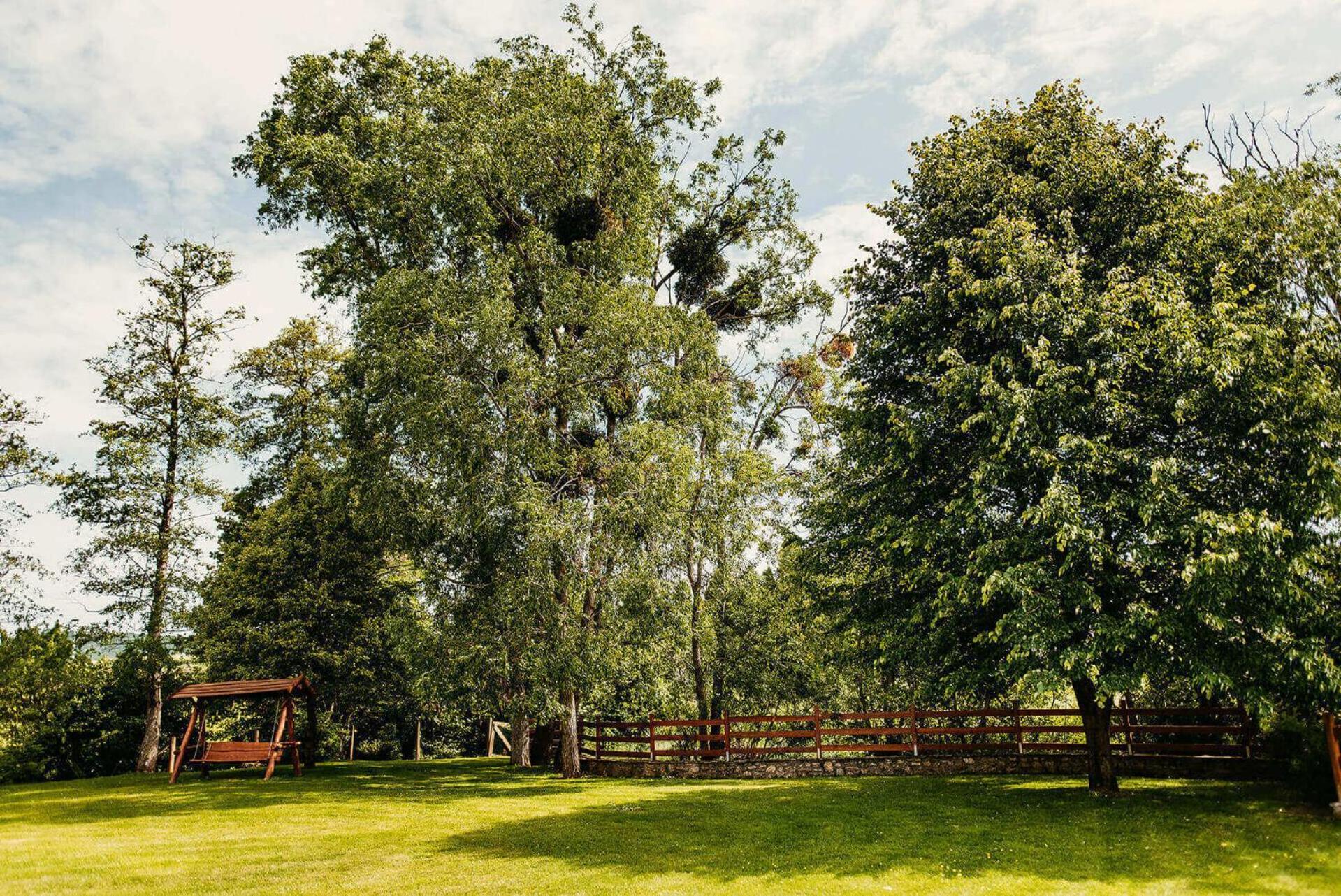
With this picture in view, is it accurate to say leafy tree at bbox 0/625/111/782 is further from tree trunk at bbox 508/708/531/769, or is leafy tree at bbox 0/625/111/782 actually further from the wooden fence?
the wooden fence

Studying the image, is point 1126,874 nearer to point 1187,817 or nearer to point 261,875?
point 1187,817

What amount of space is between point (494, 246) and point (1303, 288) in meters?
18.9

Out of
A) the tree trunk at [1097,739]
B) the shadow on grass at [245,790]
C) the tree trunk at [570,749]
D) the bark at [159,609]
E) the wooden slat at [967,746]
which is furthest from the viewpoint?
the bark at [159,609]

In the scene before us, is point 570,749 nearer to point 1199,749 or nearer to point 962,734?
point 962,734

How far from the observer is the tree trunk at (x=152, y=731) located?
25.7 m

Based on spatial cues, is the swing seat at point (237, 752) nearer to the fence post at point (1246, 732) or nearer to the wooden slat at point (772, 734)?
the wooden slat at point (772, 734)

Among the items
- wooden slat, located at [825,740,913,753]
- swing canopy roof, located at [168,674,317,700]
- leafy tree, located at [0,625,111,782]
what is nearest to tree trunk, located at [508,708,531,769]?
swing canopy roof, located at [168,674,317,700]

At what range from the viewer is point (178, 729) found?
1123 inches

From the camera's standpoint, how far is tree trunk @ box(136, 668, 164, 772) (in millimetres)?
25656

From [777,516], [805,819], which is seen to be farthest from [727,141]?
[805,819]

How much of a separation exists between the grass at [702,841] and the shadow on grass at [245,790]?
155 mm

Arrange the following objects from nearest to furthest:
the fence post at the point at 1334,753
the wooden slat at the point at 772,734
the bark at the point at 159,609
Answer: the fence post at the point at 1334,753, the wooden slat at the point at 772,734, the bark at the point at 159,609

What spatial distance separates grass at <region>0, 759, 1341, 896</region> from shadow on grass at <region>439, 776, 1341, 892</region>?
43 millimetres

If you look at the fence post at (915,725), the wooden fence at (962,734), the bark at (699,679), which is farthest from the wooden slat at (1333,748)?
the bark at (699,679)
